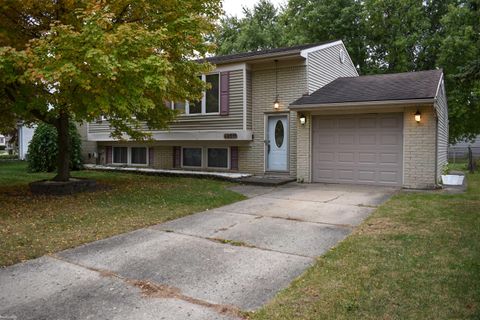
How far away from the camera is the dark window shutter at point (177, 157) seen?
50.9ft

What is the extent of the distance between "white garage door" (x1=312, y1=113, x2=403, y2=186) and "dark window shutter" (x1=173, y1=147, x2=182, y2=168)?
5.74m

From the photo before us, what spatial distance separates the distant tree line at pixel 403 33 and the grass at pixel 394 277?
17293 millimetres

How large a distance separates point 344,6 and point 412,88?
1652 cm

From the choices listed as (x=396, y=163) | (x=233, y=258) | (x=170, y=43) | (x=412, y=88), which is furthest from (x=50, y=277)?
(x=412, y=88)

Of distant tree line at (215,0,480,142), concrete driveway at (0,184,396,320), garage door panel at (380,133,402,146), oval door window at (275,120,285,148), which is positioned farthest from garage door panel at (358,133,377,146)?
distant tree line at (215,0,480,142)

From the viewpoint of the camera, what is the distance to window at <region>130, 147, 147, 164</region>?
16.6 m

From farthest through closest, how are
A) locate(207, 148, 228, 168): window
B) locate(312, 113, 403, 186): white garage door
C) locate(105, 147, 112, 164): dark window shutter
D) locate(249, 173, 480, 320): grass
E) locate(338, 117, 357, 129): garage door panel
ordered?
locate(105, 147, 112, 164): dark window shutter, locate(207, 148, 228, 168): window, locate(338, 117, 357, 129): garage door panel, locate(312, 113, 403, 186): white garage door, locate(249, 173, 480, 320): grass

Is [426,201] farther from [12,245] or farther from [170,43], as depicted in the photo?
[12,245]

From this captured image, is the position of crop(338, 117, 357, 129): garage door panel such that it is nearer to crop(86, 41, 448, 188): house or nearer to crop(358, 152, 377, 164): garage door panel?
crop(86, 41, 448, 188): house

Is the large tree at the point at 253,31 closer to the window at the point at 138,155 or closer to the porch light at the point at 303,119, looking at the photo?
the window at the point at 138,155

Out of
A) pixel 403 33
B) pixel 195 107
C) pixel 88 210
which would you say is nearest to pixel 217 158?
pixel 195 107

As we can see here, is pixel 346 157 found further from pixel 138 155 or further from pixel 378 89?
pixel 138 155

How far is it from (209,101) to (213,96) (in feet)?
0.85

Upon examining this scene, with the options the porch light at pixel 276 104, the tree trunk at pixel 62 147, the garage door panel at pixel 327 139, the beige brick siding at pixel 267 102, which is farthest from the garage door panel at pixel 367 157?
the tree trunk at pixel 62 147
